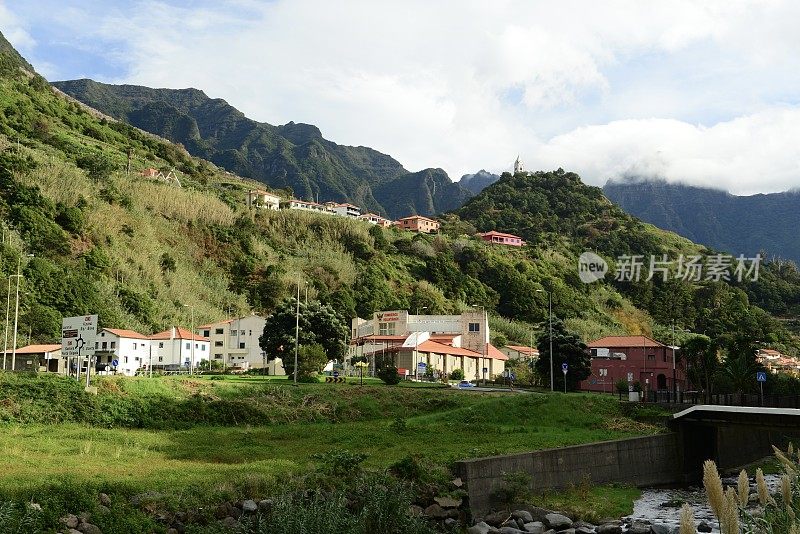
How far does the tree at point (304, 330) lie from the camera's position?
63.9 meters

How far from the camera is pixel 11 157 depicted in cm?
9444

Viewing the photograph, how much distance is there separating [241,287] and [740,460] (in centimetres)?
7628

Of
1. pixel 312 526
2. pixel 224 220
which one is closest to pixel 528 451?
pixel 312 526

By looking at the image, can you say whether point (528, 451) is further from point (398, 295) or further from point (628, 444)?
point (398, 295)

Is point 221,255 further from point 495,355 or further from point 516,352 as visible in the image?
point 495,355

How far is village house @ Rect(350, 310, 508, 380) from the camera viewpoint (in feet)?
243

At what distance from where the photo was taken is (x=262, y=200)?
146000 mm

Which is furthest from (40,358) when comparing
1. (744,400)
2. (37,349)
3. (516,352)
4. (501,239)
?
(501,239)

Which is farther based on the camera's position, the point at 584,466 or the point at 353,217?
the point at 353,217

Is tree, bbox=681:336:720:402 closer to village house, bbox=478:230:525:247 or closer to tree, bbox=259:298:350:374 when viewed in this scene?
tree, bbox=259:298:350:374

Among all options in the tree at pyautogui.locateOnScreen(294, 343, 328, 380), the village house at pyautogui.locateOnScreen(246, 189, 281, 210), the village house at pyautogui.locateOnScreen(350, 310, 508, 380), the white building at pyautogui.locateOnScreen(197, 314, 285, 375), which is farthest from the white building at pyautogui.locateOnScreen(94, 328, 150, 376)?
the village house at pyautogui.locateOnScreen(246, 189, 281, 210)

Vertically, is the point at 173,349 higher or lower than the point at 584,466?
higher

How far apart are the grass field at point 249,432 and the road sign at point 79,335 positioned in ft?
6.69

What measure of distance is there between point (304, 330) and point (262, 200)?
85.3 metres
